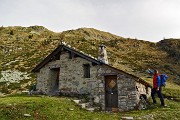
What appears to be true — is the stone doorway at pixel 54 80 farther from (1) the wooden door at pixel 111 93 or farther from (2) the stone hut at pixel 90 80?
(1) the wooden door at pixel 111 93

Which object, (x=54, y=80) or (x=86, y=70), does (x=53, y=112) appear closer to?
(x=86, y=70)

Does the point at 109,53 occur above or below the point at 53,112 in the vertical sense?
above

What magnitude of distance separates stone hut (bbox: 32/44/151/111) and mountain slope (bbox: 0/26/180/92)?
10.5 meters

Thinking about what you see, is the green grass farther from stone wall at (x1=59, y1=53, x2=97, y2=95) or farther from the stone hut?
stone wall at (x1=59, y1=53, x2=97, y2=95)

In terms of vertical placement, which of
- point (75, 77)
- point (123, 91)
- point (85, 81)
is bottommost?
point (123, 91)

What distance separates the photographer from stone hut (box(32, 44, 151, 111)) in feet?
75.9

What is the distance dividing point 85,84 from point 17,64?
26.1m

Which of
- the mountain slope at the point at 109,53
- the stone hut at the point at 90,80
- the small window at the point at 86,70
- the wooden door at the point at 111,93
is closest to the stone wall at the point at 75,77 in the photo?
the stone hut at the point at 90,80

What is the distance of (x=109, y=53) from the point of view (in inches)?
2216

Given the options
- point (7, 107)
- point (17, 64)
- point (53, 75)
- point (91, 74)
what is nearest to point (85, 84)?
point (91, 74)

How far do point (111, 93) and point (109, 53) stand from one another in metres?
32.6

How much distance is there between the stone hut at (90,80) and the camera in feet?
75.9

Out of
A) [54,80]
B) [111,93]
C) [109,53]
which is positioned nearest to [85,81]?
[111,93]

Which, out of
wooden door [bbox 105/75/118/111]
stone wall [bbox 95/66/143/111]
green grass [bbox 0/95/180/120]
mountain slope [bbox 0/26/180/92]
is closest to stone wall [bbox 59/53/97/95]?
stone wall [bbox 95/66/143/111]
